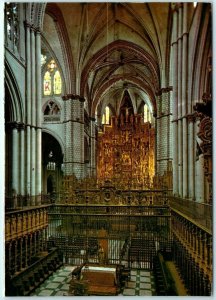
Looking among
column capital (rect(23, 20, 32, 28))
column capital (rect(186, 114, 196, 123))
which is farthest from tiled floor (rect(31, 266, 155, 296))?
column capital (rect(23, 20, 32, 28))

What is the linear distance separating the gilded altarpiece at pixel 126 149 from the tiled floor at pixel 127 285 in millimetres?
20965

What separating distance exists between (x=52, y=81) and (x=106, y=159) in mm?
10740

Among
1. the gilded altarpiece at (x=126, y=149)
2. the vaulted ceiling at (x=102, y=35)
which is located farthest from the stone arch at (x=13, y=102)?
the gilded altarpiece at (x=126, y=149)

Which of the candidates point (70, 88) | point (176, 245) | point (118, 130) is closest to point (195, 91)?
point (176, 245)

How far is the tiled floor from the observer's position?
877 cm

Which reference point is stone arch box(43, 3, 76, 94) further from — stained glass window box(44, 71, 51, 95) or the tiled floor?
the tiled floor

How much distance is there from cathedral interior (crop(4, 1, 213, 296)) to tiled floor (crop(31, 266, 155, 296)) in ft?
0.12

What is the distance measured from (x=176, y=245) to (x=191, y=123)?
615cm

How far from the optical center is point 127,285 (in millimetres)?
9461

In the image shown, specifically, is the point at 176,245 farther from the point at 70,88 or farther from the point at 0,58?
the point at 70,88

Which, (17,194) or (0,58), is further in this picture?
(17,194)

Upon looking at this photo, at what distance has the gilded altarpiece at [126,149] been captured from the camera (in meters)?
32.1

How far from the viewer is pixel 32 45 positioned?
51.3 feet

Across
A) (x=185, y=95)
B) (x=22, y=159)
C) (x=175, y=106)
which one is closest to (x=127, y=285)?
(x=22, y=159)
